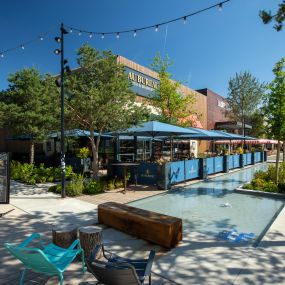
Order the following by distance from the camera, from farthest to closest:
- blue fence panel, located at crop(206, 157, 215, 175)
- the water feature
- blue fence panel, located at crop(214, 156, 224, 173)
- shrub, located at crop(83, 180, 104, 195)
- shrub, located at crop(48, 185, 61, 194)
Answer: blue fence panel, located at crop(214, 156, 224, 173) → blue fence panel, located at crop(206, 157, 215, 175) → shrub, located at crop(48, 185, 61, 194) → shrub, located at crop(83, 180, 104, 195) → the water feature

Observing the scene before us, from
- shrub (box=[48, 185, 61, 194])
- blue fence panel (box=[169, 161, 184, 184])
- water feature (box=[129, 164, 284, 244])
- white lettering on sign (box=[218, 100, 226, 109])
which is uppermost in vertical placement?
white lettering on sign (box=[218, 100, 226, 109])

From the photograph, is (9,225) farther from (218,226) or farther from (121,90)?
(121,90)

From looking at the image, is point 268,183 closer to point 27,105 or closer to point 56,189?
Answer: point 56,189

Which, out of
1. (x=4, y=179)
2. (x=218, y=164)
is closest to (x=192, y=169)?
(x=218, y=164)

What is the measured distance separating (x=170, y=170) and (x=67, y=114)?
5101 mm

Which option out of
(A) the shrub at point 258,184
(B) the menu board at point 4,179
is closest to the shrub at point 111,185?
(B) the menu board at point 4,179

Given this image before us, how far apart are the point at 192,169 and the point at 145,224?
Result: 345 inches

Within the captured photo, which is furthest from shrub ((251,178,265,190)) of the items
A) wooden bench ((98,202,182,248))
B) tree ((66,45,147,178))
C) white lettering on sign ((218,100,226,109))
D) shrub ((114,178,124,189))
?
white lettering on sign ((218,100,226,109))

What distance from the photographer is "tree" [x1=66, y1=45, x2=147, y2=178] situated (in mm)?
10547

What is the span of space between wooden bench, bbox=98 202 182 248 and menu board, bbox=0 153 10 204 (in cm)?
387

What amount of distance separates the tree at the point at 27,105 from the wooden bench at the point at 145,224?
9298 mm

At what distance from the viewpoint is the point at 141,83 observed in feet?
78.9

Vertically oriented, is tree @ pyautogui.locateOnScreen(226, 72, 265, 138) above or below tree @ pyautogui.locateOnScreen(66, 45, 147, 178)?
above

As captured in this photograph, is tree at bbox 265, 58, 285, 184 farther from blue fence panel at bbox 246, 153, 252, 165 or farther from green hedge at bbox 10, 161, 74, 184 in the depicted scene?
blue fence panel at bbox 246, 153, 252, 165
